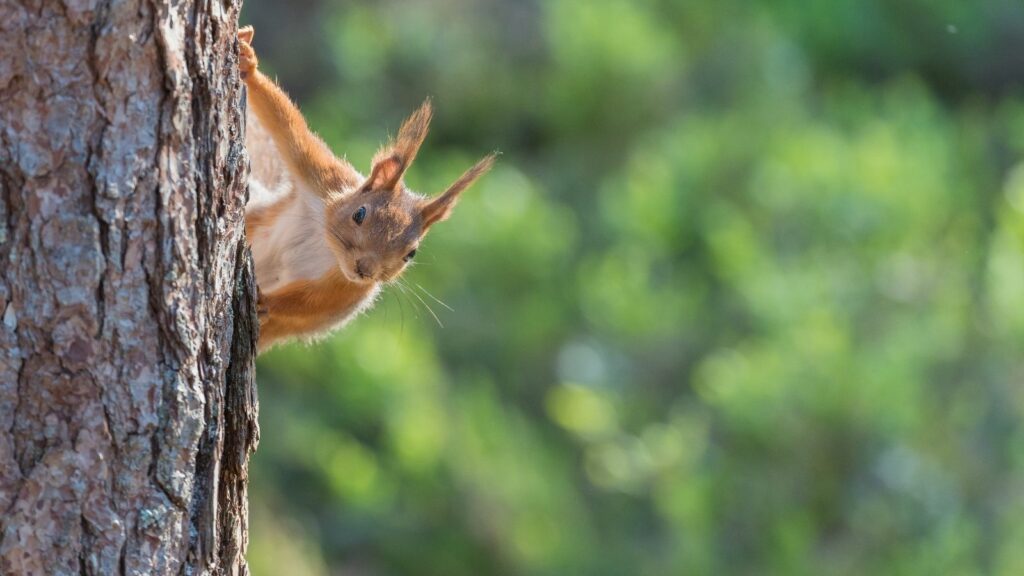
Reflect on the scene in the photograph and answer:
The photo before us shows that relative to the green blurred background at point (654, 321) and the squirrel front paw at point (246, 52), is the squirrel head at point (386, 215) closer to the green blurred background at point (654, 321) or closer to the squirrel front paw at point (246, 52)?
the squirrel front paw at point (246, 52)

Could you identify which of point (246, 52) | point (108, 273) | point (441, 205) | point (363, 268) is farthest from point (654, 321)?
point (108, 273)

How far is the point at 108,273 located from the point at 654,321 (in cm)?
400

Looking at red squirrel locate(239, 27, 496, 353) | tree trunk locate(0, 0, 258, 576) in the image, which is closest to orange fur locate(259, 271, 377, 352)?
red squirrel locate(239, 27, 496, 353)

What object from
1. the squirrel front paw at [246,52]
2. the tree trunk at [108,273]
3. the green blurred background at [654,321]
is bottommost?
the tree trunk at [108,273]

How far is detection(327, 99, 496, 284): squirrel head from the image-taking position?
6.48ft

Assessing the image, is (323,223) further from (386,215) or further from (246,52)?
(246,52)

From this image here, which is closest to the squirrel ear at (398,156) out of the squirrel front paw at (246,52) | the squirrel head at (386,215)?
the squirrel head at (386,215)

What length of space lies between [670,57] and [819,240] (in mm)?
1951

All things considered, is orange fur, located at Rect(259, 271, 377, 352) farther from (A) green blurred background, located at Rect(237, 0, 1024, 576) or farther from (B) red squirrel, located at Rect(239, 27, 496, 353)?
(A) green blurred background, located at Rect(237, 0, 1024, 576)

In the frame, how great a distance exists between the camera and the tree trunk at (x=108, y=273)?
1095 millimetres

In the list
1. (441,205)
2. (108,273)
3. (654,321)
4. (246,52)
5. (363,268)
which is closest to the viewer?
(108,273)

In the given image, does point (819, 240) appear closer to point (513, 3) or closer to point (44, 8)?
point (513, 3)

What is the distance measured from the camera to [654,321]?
5.02 metres

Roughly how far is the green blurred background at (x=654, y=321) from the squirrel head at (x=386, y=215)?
0.50 metres
